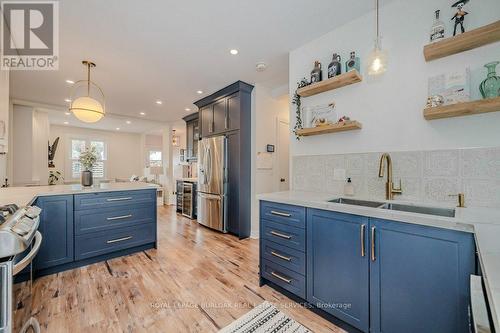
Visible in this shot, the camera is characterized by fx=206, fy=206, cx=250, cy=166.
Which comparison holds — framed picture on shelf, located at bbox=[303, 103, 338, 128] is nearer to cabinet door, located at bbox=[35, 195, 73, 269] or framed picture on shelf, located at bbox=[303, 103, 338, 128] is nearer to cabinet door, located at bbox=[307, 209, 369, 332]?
cabinet door, located at bbox=[307, 209, 369, 332]

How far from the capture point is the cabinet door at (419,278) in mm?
1022

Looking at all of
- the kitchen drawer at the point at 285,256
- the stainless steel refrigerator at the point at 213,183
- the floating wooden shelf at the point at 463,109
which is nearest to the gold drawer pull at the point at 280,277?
the kitchen drawer at the point at 285,256

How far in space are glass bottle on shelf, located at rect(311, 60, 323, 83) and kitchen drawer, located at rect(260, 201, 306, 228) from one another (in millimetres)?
1362

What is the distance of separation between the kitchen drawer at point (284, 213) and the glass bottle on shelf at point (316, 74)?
53.6 inches

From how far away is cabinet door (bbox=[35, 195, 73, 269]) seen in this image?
2.15m

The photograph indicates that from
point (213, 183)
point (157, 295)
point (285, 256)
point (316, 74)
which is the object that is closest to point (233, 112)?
point (213, 183)

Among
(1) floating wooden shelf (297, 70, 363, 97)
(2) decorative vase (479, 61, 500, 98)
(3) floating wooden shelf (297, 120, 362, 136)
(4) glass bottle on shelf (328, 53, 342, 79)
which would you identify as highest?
(4) glass bottle on shelf (328, 53, 342, 79)

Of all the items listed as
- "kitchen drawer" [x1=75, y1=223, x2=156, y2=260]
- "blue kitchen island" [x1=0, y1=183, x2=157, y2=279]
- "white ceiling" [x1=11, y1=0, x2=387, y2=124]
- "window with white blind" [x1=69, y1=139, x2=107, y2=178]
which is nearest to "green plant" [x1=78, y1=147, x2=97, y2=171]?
"blue kitchen island" [x1=0, y1=183, x2=157, y2=279]

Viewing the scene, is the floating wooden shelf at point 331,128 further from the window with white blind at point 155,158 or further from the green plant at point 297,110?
the window with white blind at point 155,158

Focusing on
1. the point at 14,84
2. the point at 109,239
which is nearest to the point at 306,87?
the point at 109,239

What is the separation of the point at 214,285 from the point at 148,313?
0.61 metres

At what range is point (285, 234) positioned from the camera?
1.80 meters

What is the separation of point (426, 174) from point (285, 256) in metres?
1.29

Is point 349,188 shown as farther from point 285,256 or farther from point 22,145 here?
point 22,145
